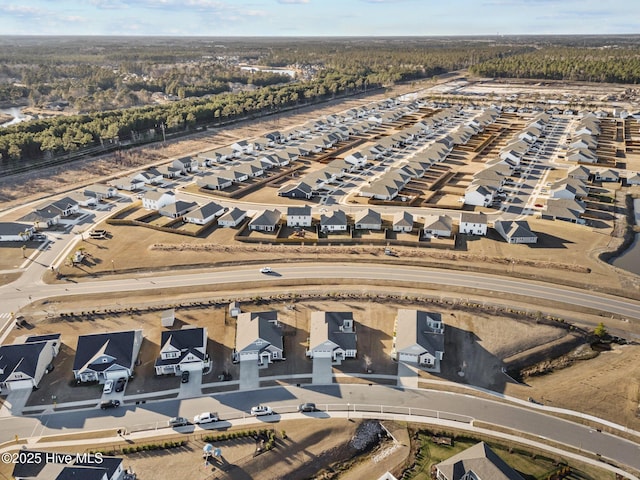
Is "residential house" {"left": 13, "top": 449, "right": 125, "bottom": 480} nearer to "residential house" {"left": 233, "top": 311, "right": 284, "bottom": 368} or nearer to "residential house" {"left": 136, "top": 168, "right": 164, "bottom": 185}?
"residential house" {"left": 233, "top": 311, "right": 284, "bottom": 368}

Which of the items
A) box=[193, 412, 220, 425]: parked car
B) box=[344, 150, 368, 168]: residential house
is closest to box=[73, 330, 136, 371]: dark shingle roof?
box=[193, 412, 220, 425]: parked car

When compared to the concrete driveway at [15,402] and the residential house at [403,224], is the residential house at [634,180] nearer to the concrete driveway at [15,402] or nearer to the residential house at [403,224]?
the residential house at [403,224]

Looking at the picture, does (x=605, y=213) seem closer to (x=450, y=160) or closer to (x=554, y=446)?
(x=450, y=160)

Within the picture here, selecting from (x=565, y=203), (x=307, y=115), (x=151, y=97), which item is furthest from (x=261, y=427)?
(x=151, y=97)

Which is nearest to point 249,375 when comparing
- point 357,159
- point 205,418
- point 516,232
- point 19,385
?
point 205,418

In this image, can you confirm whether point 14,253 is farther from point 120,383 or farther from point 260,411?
point 260,411

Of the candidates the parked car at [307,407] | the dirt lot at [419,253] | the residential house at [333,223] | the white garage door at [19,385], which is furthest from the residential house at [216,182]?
the parked car at [307,407]
